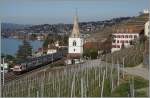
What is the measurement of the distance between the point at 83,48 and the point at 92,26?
13.8 metres

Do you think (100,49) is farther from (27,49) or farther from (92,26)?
(92,26)

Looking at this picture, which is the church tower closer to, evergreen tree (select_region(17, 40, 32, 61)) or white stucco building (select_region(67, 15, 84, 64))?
white stucco building (select_region(67, 15, 84, 64))

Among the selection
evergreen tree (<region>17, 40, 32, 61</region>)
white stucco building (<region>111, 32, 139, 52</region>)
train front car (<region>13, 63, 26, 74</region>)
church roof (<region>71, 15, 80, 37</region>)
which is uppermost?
church roof (<region>71, 15, 80, 37</region>)

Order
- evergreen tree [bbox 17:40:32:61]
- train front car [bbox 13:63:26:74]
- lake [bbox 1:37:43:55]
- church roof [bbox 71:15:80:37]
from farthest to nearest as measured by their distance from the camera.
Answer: evergreen tree [bbox 17:40:32:61], church roof [bbox 71:15:80:37], lake [bbox 1:37:43:55], train front car [bbox 13:63:26:74]

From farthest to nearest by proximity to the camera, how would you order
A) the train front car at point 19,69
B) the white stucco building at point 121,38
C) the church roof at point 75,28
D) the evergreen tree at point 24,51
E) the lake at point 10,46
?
1. the evergreen tree at point 24,51
2. the church roof at point 75,28
3. the white stucco building at point 121,38
4. the lake at point 10,46
5. the train front car at point 19,69

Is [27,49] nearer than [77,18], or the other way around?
[77,18]

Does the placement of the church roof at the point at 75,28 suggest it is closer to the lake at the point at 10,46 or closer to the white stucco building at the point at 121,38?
the white stucco building at the point at 121,38

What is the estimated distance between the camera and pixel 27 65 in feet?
45.4

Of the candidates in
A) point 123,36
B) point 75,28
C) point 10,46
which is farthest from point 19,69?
point 10,46

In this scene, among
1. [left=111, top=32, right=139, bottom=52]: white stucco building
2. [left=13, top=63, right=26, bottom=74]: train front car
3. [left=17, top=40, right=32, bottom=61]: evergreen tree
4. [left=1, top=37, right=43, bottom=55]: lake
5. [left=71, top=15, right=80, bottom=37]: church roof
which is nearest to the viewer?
[left=13, top=63, right=26, bottom=74]: train front car

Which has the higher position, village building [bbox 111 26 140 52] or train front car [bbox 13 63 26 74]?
village building [bbox 111 26 140 52]

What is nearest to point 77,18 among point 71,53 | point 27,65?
point 71,53

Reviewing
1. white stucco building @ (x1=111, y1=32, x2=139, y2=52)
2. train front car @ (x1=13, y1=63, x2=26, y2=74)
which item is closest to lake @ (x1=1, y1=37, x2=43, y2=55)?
train front car @ (x1=13, y1=63, x2=26, y2=74)

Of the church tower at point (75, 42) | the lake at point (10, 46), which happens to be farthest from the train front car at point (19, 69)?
the church tower at point (75, 42)
